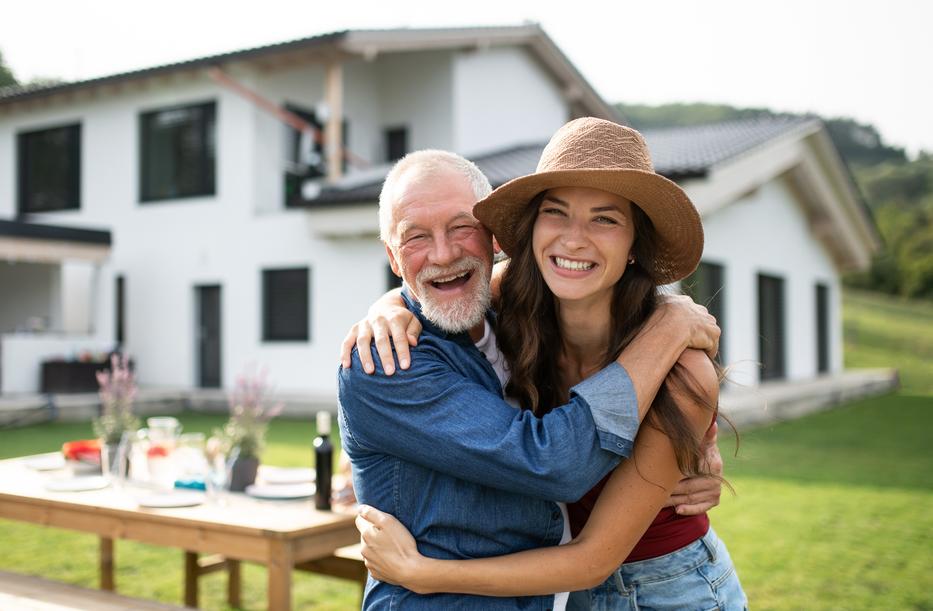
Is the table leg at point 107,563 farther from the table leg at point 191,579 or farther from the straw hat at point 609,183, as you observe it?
the straw hat at point 609,183

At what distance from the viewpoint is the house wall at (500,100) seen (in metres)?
15.5

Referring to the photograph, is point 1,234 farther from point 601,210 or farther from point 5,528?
point 601,210

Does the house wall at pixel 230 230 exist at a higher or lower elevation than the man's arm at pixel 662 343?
higher

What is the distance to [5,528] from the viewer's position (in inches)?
243

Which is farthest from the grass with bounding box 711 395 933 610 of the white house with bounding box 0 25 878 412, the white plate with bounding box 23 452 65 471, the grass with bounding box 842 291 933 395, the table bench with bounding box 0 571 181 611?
the grass with bounding box 842 291 933 395

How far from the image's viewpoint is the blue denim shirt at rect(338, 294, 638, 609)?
68.2 inches

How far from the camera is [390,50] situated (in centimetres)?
1421

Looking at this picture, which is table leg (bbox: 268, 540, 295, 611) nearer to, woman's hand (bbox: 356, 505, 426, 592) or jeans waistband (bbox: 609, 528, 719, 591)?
woman's hand (bbox: 356, 505, 426, 592)

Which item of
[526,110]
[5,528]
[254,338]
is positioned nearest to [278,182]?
[254,338]

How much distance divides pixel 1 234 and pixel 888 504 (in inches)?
506

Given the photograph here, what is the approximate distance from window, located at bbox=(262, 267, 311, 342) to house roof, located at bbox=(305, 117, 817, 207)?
1646 millimetres

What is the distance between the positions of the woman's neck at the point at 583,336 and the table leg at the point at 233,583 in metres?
2.98

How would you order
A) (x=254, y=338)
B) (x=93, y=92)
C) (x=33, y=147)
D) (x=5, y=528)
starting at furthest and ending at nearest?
(x=33, y=147) → (x=93, y=92) → (x=254, y=338) → (x=5, y=528)

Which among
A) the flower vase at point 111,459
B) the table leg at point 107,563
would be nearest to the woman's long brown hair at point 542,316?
the flower vase at point 111,459
